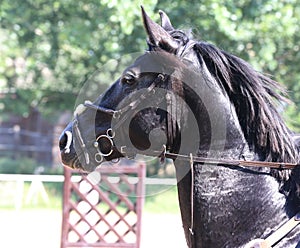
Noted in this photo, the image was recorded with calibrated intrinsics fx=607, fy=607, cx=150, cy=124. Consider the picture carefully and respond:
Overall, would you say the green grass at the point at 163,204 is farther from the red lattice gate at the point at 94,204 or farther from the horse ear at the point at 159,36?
the horse ear at the point at 159,36

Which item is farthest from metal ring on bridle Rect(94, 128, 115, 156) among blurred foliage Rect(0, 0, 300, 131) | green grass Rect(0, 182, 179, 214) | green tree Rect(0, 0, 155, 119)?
green grass Rect(0, 182, 179, 214)

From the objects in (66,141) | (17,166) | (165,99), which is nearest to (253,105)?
(165,99)

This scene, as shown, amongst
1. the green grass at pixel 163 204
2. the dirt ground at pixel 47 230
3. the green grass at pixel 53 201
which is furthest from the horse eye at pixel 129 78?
the green grass at pixel 163 204

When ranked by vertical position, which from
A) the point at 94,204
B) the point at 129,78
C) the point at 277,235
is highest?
the point at 129,78

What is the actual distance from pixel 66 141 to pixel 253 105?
105cm

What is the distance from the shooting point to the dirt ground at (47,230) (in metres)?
10.0

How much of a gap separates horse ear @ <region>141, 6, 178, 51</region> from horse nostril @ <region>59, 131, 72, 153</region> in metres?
0.71

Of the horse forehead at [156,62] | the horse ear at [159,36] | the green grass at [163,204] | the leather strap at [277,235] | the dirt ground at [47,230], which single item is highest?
the horse ear at [159,36]

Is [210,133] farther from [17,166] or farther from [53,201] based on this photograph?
[17,166]

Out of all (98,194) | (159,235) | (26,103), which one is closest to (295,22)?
(159,235)

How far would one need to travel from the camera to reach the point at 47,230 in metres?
11.5

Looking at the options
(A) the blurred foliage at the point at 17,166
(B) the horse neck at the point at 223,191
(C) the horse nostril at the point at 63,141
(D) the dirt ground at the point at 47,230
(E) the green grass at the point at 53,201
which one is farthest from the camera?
(A) the blurred foliage at the point at 17,166

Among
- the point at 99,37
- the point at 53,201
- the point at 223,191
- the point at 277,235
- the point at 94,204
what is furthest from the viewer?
the point at 53,201

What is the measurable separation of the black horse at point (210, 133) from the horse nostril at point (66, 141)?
24 centimetres
